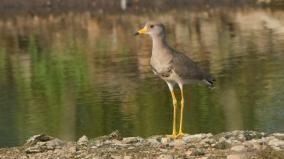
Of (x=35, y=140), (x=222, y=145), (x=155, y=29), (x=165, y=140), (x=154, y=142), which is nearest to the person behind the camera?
(x=222, y=145)

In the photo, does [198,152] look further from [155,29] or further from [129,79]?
[129,79]

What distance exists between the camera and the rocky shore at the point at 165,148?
9.55m

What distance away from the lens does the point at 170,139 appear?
1148 cm

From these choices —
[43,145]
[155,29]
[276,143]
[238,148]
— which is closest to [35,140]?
[43,145]

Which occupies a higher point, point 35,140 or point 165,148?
point 165,148

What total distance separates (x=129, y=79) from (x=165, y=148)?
35.9 feet

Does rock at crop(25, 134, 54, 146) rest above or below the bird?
below

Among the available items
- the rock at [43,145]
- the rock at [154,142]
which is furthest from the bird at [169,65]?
the rock at [43,145]

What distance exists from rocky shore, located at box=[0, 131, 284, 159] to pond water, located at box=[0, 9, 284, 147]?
3.26 metres

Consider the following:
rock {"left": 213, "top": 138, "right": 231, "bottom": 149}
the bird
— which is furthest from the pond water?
rock {"left": 213, "top": 138, "right": 231, "bottom": 149}

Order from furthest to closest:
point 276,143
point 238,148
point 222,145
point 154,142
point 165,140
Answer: point 165,140 < point 154,142 < point 276,143 < point 222,145 < point 238,148

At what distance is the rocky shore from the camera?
9.55 meters

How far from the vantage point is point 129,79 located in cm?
2111

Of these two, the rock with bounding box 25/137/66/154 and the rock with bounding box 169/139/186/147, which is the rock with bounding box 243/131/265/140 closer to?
the rock with bounding box 169/139/186/147
